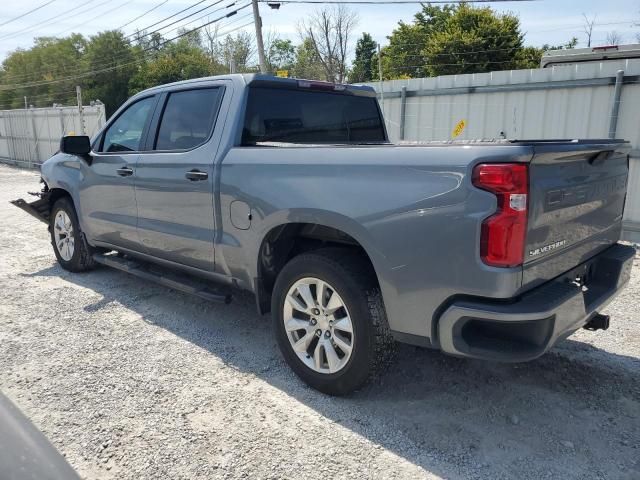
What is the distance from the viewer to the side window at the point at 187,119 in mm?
3900

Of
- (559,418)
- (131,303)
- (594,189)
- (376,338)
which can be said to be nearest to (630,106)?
(594,189)

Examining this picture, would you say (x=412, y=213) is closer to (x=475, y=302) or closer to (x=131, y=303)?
(x=475, y=302)

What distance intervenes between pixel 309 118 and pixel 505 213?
221cm

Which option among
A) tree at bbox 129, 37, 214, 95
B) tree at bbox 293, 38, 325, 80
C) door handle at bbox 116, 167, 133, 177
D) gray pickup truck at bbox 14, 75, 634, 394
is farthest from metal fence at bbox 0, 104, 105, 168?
tree at bbox 293, 38, 325, 80

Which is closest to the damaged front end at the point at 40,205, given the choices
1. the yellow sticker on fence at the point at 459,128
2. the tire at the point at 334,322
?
the tire at the point at 334,322

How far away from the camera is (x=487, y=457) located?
262 centimetres

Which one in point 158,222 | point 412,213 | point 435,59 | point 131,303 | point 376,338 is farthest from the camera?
point 435,59

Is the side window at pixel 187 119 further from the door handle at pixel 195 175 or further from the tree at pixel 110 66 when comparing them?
the tree at pixel 110 66

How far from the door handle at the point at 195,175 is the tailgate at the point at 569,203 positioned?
2246 mm

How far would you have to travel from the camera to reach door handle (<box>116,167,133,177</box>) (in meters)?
4.49

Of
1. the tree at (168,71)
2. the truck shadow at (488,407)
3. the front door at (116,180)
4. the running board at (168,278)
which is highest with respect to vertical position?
the tree at (168,71)

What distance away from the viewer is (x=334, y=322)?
307cm

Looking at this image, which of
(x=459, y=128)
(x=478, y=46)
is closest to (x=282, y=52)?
(x=478, y=46)

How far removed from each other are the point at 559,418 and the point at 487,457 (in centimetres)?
63
